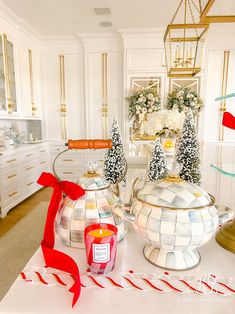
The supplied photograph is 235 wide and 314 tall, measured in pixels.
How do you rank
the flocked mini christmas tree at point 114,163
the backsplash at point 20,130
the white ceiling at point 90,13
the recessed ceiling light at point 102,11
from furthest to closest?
the backsplash at point 20,130
the recessed ceiling light at point 102,11
the white ceiling at point 90,13
the flocked mini christmas tree at point 114,163

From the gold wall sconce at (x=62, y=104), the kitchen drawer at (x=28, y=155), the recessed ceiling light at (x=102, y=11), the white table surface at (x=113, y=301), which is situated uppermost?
the recessed ceiling light at (x=102, y=11)

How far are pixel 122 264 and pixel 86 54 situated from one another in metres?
4.35

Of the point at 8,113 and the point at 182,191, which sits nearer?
the point at 182,191

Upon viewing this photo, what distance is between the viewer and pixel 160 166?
916 millimetres

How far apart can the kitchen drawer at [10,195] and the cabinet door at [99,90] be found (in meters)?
1.78

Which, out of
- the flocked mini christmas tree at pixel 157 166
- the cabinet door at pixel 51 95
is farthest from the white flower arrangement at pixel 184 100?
the flocked mini christmas tree at pixel 157 166

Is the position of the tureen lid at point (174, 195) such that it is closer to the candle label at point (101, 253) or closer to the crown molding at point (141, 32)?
the candle label at point (101, 253)

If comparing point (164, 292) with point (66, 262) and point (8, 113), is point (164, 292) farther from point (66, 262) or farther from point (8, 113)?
point (8, 113)

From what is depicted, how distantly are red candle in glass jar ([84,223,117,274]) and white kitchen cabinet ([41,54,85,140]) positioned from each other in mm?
4168

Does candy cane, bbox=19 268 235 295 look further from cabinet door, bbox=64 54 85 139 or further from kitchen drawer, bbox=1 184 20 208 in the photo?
cabinet door, bbox=64 54 85 139

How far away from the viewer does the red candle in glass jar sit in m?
0.57

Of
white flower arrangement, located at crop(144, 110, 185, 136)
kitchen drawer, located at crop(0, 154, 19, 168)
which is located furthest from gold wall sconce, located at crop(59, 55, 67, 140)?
white flower arrangement, located at crop(144, 110, 185, 136)

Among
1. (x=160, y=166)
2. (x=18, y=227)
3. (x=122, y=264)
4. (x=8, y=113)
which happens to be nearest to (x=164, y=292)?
(x=122, y=264)

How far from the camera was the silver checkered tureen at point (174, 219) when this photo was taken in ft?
1.80
